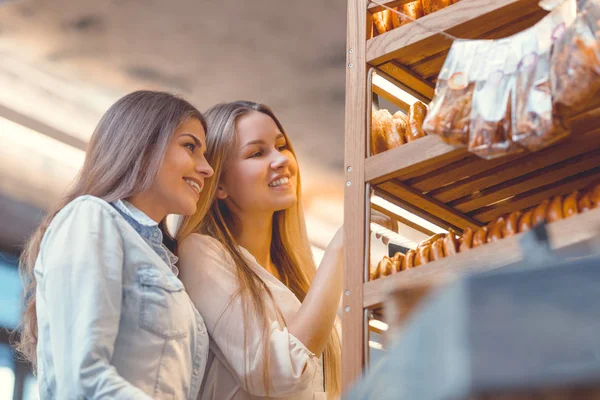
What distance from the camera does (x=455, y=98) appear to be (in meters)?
1.64

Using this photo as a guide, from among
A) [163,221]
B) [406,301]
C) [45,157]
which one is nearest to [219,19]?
[45,157]

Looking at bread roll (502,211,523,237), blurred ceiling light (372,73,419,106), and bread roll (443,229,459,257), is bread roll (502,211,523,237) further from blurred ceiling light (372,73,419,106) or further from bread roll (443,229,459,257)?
blurred ceiling light (372,73,419,106)

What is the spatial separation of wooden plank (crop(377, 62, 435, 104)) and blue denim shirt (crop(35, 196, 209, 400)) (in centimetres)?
69

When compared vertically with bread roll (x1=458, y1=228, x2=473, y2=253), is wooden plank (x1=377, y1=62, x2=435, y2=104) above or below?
above

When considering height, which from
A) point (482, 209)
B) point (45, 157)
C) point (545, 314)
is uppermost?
point (45, 157)

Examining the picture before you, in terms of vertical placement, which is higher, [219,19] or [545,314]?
[219,19]

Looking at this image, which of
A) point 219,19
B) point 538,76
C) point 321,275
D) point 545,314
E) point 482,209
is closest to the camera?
point 545,314

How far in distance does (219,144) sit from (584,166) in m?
1.13

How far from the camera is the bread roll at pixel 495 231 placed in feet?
5.66

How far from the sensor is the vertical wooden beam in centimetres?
190

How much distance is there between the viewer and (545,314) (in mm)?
838

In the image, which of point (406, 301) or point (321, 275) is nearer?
point (406, 301)

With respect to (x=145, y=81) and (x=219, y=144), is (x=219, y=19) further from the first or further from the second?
(x=219, y=144)

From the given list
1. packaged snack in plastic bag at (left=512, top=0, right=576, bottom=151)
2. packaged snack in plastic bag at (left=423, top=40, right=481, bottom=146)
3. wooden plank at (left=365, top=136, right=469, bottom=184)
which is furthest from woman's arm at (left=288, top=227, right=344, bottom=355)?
packaged snack in plastic bag at (left=512, top=0, right=576, bottom=151)
